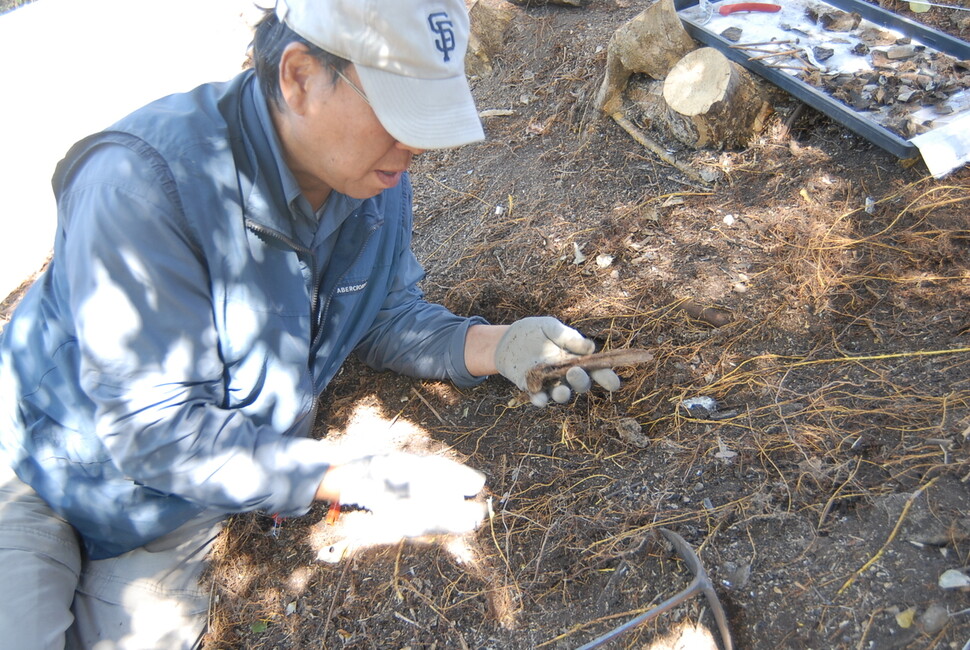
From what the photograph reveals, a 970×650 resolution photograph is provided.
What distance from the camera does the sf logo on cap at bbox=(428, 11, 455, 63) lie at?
1.47 metres

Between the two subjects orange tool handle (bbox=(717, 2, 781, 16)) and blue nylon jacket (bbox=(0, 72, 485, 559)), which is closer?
blue nylon jacket (bbox=(0, 72, 485, 559))

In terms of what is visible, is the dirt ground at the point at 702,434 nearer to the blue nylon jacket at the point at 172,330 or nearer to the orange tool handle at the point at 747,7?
the blue nylon jacket at the point at 172,330

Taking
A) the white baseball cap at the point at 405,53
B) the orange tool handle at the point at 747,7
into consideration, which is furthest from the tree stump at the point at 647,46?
the white baseball cap at the point at 405,53

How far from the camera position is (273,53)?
156cm

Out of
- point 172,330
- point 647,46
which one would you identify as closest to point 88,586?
point 172,330

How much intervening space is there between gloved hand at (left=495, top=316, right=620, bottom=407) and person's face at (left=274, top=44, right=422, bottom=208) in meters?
0.78

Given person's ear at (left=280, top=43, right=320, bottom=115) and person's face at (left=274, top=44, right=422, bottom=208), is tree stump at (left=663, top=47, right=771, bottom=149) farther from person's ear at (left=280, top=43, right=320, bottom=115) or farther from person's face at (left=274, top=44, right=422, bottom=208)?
person's ear at (left=280, top=43, right=320, bottom=115)

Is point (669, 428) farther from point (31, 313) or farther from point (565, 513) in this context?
point (31, 313)

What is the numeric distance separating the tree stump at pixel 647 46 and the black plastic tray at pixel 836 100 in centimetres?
22

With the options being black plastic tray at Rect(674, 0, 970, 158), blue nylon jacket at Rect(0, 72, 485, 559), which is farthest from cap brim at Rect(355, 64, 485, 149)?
black plastic tray at Rect(674, 0, 970, 158)

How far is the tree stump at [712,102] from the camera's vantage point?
312cm

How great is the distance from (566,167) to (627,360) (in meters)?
1.69

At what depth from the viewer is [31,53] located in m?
5.64

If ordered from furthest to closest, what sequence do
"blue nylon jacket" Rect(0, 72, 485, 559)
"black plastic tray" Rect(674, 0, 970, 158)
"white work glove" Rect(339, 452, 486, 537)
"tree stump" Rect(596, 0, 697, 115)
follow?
"tree stump" Rect(596, 0, 697, 115) → "black plastic tray" Rect(674, 0, 970, 158) → "white work glove" Rect(339, 452, 486, 537) → "blue nylon jacket" Rect(0, 72, 485, 559)
